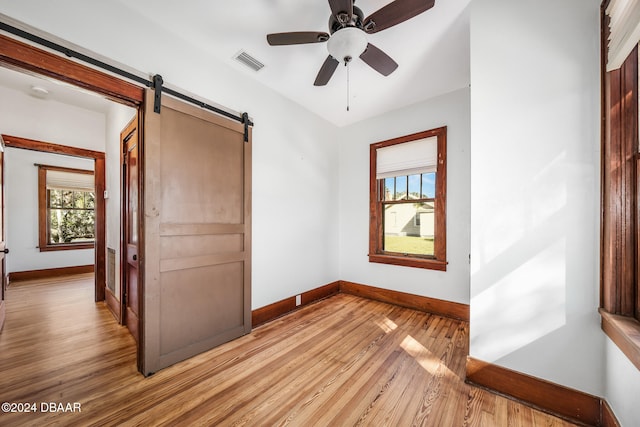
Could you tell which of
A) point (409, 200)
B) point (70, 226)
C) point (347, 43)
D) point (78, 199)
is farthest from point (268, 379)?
point (78, 199)

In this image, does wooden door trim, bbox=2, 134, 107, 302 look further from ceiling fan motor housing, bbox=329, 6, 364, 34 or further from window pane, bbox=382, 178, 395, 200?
window pane, bbox=382, 178, 395, 200

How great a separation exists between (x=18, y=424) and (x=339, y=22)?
3.36 m

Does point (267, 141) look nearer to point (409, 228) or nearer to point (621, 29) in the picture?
point (409, 228)

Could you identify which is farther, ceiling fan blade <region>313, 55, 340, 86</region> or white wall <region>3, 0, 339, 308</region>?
ceiling fan blade <region>313, 55, 340, 86</region>

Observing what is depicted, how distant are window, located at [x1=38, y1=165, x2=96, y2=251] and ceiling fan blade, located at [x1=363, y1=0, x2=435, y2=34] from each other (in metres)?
7.19

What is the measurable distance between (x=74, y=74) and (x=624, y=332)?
372 cm

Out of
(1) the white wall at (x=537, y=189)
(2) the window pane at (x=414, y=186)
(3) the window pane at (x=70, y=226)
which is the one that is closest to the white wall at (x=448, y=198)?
(2) the window pane at (x=414, y=186)

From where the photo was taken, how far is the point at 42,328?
2.76 meters

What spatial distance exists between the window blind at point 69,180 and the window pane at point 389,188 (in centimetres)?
699

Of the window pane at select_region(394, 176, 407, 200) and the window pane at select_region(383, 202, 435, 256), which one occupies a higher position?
the window pane at select_region(394, 176, 407, 200)

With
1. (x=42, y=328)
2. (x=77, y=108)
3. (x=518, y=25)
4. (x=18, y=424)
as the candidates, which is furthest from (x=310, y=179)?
(x=77, y=108)

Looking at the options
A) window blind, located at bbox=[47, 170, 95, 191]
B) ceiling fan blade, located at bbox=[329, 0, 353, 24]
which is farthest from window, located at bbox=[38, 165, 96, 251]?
ceiling fan blade, located at bbox=[329, 0, 353, 24]

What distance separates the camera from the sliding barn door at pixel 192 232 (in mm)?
2021

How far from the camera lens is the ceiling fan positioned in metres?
1.59
